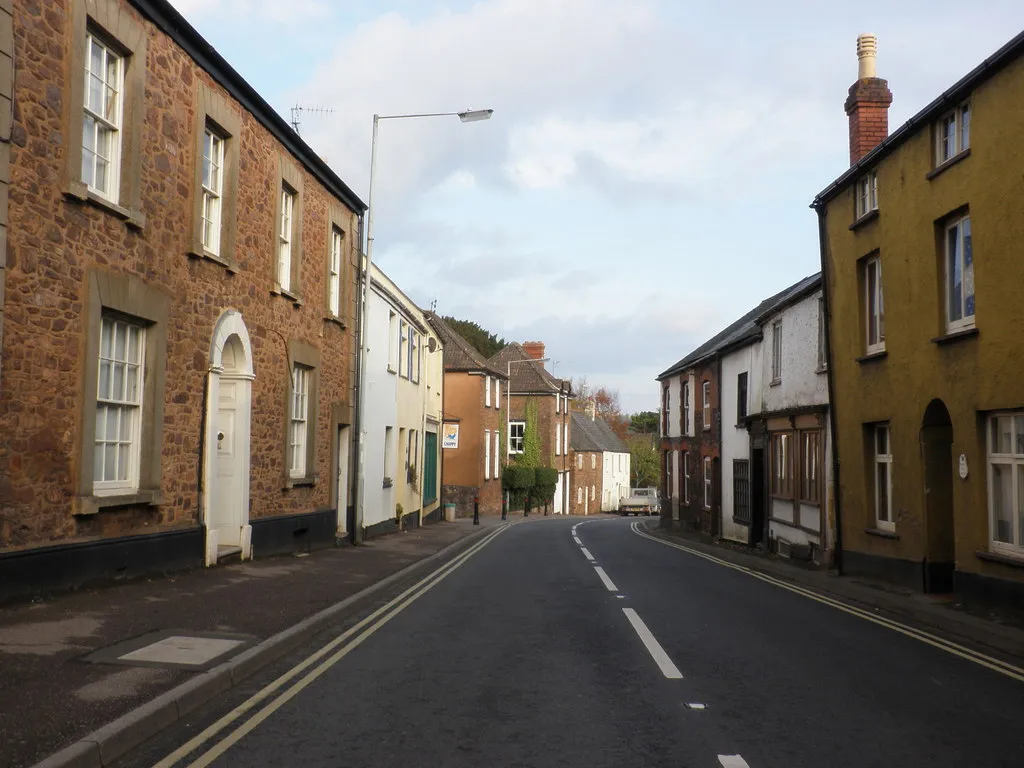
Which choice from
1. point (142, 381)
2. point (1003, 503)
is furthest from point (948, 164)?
point (142, 381)

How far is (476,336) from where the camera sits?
241 feet

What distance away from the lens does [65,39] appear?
10367 mm

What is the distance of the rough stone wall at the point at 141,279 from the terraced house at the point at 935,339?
10708 millimetres

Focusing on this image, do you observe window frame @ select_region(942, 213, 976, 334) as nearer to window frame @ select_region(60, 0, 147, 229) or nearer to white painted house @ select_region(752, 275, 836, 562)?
white painted house @ select_region(752, 275, 836, 562)

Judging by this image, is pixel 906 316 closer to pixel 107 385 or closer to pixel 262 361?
pixel 262 361

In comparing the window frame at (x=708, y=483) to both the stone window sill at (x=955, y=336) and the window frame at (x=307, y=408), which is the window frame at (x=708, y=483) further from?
the stone window sill at (x=955, y=336)

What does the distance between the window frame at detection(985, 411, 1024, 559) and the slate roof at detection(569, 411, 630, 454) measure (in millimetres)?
58158

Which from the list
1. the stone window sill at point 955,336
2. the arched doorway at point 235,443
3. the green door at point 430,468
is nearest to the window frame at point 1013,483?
the stone window sill at point 955,336

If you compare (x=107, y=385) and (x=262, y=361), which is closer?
(x=107, y=385)

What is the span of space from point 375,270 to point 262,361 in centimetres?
890

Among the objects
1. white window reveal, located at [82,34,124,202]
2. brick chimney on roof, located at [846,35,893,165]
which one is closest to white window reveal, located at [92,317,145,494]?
white window reveal, located at [82,34,124,202]

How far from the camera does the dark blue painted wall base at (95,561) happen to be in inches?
381

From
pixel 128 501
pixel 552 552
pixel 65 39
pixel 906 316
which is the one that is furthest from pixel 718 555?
pixel 65 39

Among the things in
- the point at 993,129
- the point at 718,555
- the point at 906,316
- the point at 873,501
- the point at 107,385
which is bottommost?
the point at 718,555
